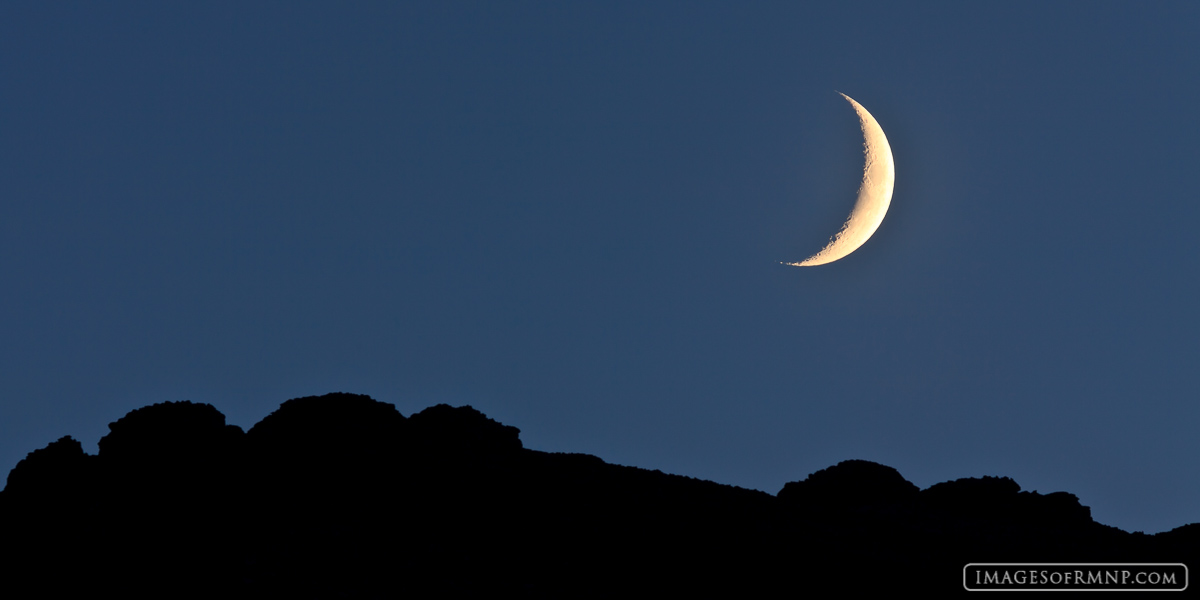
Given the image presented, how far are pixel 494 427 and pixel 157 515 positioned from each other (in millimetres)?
15080

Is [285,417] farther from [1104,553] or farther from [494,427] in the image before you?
[1104,553]

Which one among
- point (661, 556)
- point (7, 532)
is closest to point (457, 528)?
point (661, 556)

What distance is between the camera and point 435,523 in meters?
38.4

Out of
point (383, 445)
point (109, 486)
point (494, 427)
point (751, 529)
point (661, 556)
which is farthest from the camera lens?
point (494, 427)

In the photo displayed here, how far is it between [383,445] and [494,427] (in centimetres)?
583

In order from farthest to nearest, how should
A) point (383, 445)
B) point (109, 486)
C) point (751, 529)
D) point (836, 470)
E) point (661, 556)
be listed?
point (836, 470) → point (383, 445) → point (109, 486) → point (751, 529) → point (661, 556)

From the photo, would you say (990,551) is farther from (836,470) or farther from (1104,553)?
(836,470)

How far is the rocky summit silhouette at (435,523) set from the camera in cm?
3388

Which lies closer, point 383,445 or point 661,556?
point 661,556

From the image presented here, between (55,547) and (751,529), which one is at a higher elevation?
(751,529)

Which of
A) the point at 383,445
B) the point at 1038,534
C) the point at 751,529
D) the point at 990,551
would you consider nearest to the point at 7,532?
the point at 383,445

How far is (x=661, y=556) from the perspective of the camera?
3531 centimetres

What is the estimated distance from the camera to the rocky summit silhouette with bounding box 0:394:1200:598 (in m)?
33.9

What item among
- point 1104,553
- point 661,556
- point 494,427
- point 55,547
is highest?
point 494,427
